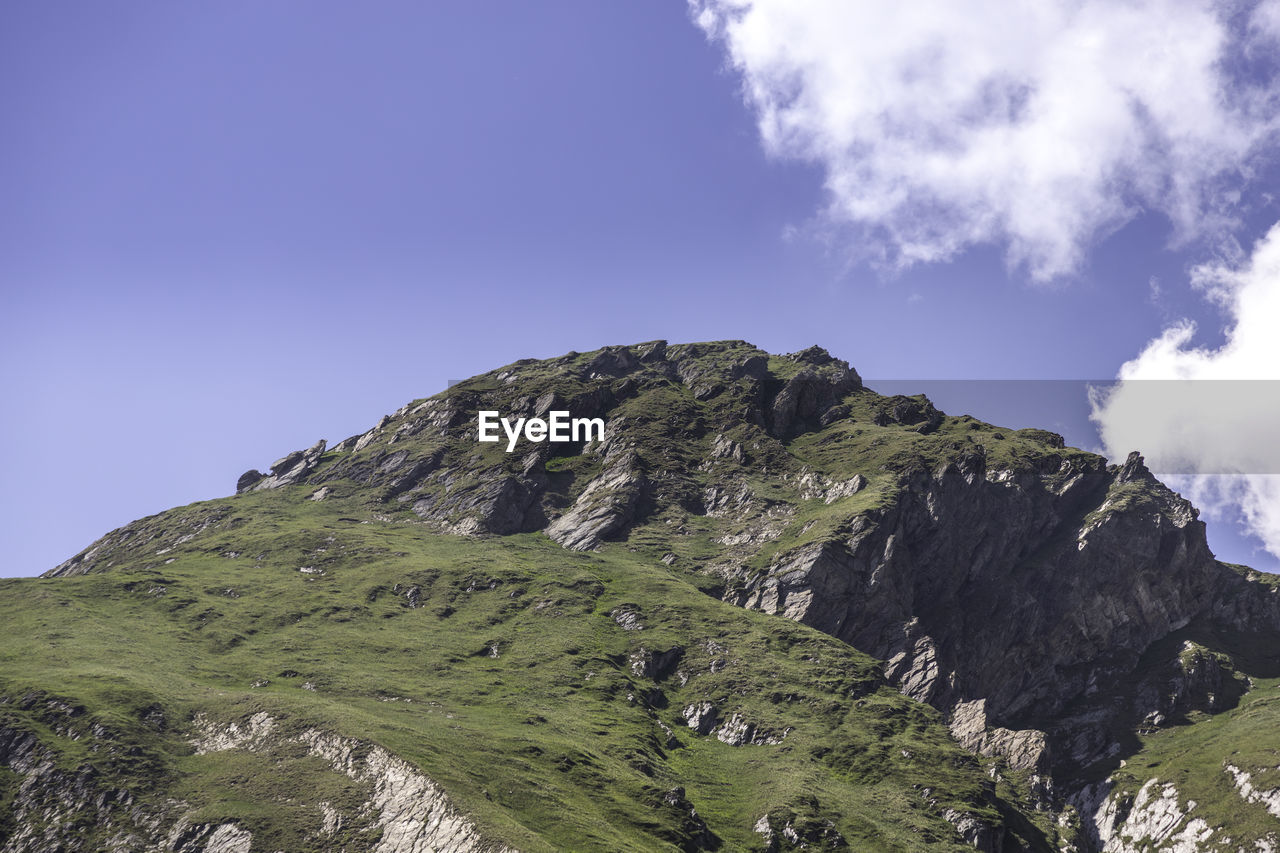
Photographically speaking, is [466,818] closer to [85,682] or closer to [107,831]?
[107,831]

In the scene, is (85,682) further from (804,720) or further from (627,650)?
(804,720)

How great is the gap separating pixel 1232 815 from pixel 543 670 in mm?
165865

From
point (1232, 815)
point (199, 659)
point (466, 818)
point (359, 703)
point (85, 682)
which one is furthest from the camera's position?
point (1232, 815)

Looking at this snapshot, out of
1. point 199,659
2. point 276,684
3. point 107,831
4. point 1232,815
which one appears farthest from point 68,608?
point 1232,815

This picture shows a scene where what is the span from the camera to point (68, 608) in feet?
606

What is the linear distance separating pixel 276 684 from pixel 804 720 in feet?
349

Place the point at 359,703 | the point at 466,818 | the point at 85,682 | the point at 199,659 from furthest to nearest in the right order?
the point at 199,659
the point at 359,703
the point at 85,682
the point at 466,818

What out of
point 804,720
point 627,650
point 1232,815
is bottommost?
point 1232,815

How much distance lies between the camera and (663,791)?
129 metres

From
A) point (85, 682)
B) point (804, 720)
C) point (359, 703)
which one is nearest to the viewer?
point (85, 682)

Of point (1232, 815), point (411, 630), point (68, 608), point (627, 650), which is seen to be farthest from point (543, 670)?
point (1232, 815)

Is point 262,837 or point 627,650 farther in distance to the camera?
point 627,650

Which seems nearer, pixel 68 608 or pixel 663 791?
pixel 663 791

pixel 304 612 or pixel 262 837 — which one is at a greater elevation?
pixel 304 612
